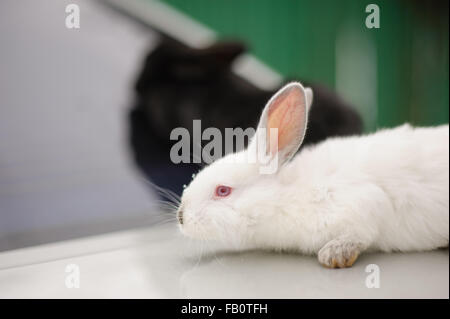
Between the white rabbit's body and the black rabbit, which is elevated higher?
the black rabbit

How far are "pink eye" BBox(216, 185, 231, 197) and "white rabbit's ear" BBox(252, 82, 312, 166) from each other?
11cm

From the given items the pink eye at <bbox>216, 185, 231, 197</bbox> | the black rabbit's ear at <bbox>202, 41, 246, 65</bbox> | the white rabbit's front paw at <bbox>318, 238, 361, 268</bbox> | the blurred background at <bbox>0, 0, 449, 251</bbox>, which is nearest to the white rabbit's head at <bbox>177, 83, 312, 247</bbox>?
the pink eye at <bbox>216, 185, 231, 197</bbox>

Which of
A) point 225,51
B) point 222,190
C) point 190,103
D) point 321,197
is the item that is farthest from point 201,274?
point 225,51

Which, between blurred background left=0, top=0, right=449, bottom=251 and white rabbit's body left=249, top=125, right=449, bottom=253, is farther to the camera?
blurred background left=0, top=0, right=449, bottom=251

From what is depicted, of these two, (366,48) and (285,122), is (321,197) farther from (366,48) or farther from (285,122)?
(366,48)

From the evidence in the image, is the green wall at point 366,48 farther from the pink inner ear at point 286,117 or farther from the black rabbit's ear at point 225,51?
the pink inner ear at point 286,117

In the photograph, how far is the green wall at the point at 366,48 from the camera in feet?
4.33

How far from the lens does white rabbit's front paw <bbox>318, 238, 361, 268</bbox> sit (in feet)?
2.87

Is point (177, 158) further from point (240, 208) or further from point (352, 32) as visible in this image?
point (352, 32)

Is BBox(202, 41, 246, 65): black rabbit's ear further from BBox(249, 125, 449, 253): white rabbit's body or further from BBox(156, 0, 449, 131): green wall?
BBox(249, 125, 449, 253): white rabbit's body

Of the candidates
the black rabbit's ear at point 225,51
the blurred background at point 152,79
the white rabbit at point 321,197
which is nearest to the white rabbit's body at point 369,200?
the white rabbit at point 321,197

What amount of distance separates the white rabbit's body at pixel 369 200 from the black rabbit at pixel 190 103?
0.37 meters

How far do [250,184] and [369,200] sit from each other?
22 cm

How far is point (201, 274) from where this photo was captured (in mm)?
A: 924
